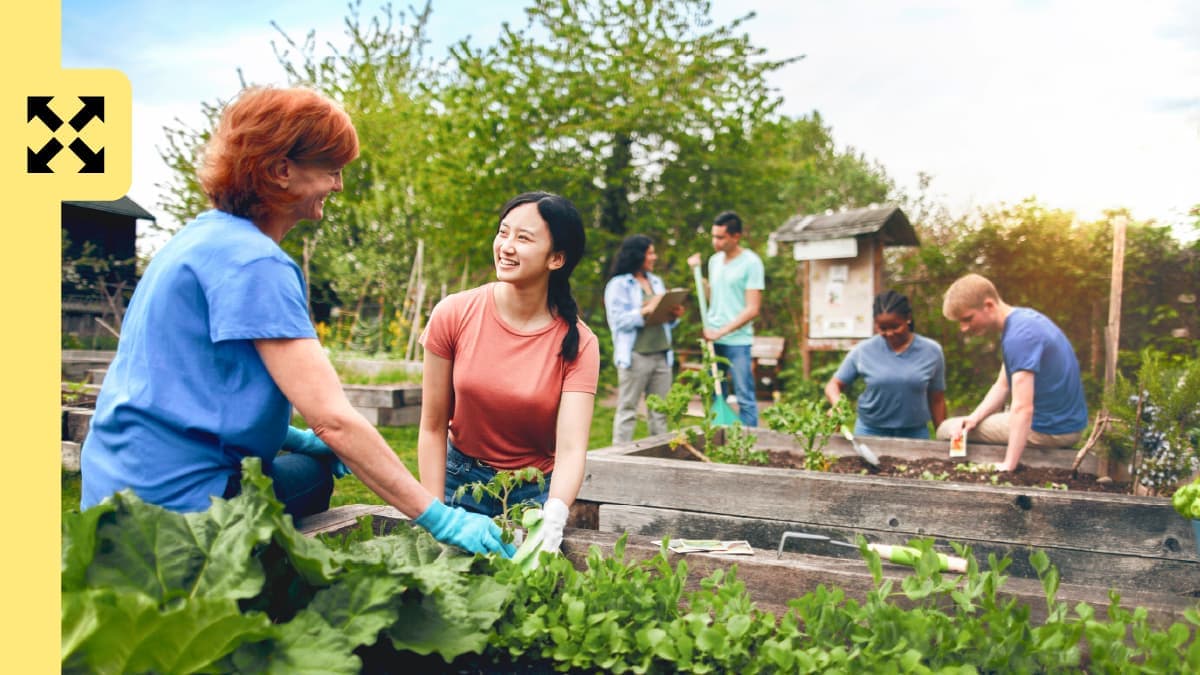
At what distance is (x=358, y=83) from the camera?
13570 millimetres

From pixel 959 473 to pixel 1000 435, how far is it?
0.51 meters

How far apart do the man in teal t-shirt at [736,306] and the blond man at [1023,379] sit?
1633 millimetres

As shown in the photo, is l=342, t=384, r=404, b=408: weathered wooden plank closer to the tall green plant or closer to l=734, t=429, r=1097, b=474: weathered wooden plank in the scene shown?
l=734, t=429, r=1097, b=474: weathered wooden plank

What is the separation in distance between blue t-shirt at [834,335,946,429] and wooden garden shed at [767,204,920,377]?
3.39 metres

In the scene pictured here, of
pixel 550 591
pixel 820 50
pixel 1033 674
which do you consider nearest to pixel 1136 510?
pixel 1033 674

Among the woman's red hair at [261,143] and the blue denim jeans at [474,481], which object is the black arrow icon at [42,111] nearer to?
the woman's red hair at [261,143]

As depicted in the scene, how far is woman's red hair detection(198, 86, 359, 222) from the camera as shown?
5.32ft

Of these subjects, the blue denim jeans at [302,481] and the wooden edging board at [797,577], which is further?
the blue denim jeans at [302,481]

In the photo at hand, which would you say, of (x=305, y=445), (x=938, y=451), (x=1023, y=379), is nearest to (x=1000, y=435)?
(x=938, y=451)

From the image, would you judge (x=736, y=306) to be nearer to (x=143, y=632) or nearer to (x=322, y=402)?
(x=322, y=402)

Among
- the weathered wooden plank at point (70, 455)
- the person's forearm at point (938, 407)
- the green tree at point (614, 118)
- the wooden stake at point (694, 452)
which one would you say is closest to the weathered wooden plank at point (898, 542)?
the wooden stake at point (694, 452)

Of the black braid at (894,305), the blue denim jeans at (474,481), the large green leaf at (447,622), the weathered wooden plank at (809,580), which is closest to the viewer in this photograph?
the large green leaf at (447,622)

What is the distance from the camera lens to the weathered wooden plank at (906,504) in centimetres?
254

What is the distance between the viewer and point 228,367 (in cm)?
154
